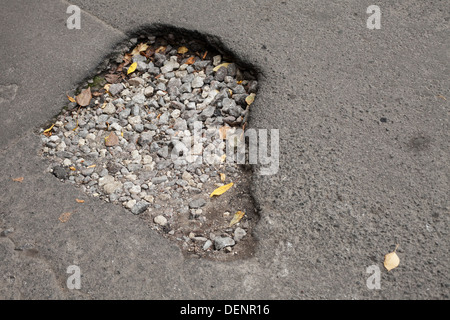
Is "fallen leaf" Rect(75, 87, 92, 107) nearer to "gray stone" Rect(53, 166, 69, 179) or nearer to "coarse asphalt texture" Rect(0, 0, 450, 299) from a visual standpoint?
"coarse asphalt texture" Rect(0, 0, 450, 299)

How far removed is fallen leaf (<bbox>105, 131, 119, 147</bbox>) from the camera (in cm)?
292

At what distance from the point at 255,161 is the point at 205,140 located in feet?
1.42

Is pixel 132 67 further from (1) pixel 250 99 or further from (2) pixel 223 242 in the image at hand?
(2) pixel 223 242

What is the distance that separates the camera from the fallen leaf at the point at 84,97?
3.13m

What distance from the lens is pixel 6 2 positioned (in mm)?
3906

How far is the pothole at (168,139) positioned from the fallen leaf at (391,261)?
692 millimetres

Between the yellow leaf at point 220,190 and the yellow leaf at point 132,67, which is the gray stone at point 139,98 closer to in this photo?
the yellow leaf at point 132,67

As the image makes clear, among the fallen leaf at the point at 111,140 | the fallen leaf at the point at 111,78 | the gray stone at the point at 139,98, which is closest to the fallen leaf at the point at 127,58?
the fallen leaf at the point at 111,78

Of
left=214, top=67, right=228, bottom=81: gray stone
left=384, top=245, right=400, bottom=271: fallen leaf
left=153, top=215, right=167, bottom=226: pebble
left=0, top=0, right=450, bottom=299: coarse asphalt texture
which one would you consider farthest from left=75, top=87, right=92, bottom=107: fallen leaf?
left=384, top=245, right=400, bottom=271: fallen leaf

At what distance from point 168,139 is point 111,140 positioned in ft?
1.30

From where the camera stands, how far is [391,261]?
7.14 feet

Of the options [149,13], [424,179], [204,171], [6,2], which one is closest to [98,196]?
[204,171]

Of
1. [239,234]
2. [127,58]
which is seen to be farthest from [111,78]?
[239,234]
